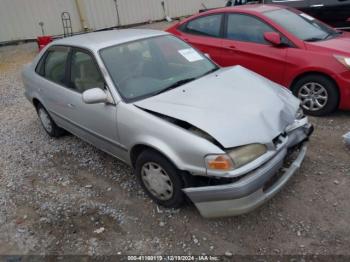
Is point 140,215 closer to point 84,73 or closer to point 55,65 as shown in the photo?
point 84,73

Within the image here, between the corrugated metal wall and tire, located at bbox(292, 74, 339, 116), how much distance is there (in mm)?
10346

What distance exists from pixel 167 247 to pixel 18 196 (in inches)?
76.0

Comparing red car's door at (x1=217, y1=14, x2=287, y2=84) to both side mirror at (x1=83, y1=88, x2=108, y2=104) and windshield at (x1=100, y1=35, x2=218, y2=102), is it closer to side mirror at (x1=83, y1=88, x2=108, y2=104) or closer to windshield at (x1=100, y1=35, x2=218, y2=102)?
windshield at (x1=100, y1=35, x2=218, y2=102)

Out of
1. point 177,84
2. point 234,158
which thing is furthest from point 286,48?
point 234,158

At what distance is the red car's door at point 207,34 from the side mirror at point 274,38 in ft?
2.82

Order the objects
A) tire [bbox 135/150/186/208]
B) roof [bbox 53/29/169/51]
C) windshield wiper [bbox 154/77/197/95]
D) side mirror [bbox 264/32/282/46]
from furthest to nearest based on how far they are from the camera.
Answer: side mirror [bbox 264/32/282/46]
roof [bbox 53/29/169/51]
windshield wiper [bbox 154/77/197/95]
tire [bbox 135/150/186/208]

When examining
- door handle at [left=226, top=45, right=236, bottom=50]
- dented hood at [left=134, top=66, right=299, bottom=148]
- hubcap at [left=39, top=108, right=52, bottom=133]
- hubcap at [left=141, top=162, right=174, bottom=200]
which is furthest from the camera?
door handle at [left=226, top=45, right=236, bottom=50]

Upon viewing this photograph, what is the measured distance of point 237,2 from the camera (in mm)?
9500

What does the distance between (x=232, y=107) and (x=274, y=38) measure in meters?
2.28

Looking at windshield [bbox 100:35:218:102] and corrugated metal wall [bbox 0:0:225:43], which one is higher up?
corrugated metal wall [bbox 0:0:225:43]

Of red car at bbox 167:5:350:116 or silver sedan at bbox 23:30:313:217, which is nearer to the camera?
silver sedan at bbox 23:30:313:217

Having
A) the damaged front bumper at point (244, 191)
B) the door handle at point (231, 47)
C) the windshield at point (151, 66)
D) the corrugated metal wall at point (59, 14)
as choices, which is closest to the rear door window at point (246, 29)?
the door handle at point (231, 47)

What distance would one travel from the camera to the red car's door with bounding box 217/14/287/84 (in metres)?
4.68

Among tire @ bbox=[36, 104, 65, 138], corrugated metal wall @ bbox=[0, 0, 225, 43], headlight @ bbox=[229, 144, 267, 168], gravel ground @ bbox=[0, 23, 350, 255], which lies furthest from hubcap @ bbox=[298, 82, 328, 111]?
corrugated metal wall @ bbox=[0, 0, 225, 43]
